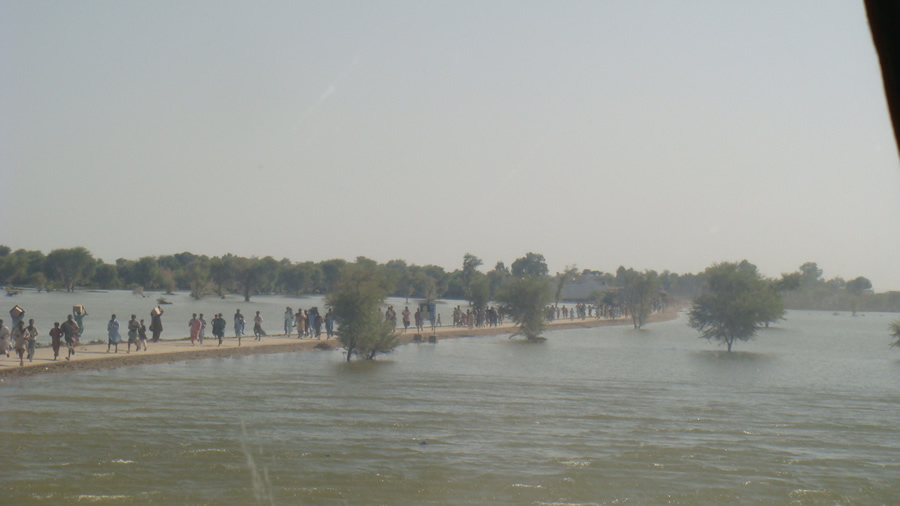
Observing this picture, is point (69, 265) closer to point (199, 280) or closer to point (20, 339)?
point (199, 280)

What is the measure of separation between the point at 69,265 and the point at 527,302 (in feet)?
347

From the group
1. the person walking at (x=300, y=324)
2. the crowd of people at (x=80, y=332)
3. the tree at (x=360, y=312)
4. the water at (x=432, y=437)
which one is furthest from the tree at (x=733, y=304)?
the person walking at (x=300, y=324)

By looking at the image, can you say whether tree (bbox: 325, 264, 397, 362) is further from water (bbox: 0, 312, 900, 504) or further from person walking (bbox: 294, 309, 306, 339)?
person walking (bbox: 294, 309, 306, 339)

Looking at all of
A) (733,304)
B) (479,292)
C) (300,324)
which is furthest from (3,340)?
(479,292)

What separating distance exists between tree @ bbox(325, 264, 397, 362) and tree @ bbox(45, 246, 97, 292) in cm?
11572

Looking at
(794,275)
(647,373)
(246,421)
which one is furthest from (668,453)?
(794,275)

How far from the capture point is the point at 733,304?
1887 inches

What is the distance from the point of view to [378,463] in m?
14.1

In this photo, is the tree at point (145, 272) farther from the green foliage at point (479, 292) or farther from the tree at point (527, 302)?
the tree at point (527, 302)

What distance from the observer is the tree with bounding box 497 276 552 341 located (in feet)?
176

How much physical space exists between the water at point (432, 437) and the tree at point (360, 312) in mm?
3025

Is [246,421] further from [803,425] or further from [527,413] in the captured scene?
[803,425]

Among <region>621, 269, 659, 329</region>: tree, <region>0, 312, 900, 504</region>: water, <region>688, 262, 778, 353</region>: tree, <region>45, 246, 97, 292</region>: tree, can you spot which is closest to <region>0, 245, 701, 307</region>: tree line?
<region>45, 246, 97, 292</region>: tree

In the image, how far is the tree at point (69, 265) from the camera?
134m
